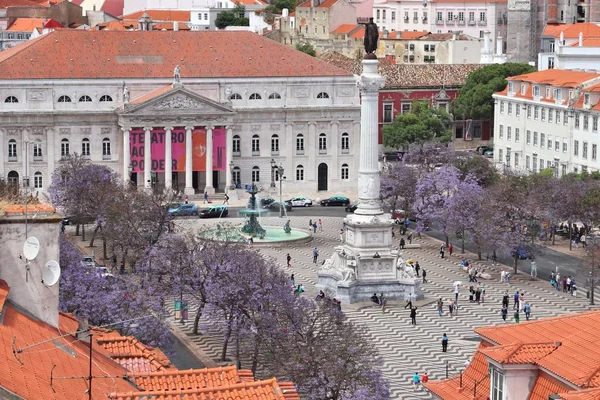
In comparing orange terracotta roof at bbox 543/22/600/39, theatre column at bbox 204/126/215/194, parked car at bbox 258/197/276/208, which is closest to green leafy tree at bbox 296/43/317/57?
orange terracotta roof at bbox 543/22/600/39

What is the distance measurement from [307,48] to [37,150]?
77324 millimetres

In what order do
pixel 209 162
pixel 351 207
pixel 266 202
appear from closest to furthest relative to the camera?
pixel 351 207 → pixel 266 202 → pixel 209 162

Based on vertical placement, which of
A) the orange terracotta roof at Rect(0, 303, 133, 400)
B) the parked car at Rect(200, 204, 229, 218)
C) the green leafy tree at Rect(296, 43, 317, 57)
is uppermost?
the green leafy tree at Rect(296, 43, 317, 57)

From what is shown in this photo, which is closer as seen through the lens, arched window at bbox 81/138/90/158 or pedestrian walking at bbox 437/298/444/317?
pedestrian walking at bbox 437/298/444/317

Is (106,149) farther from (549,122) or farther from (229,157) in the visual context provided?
(549,122)

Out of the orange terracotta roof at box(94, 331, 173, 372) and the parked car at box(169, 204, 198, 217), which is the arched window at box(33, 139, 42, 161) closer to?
the parked car at box(169, 204, 198, 217)

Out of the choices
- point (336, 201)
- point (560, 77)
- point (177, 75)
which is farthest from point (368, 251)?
point (560, 77)

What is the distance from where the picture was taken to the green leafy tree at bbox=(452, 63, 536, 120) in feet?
450

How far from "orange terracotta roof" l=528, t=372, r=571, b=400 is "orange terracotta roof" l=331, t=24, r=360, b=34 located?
166m

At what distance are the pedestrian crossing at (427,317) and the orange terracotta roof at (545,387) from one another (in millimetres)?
27540

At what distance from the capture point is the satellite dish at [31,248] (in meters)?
25.1

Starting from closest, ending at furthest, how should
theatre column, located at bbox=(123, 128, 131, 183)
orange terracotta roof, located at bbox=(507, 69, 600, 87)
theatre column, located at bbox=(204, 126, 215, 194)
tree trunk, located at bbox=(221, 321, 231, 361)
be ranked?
tree trunk, located at bbox=(221, 321, 231, 361)
theatre column, located at bbox=(123, 128, 131, 183)
theatre column, located at bbox=(204, 126, 215, 194)
orange terracotta roof, located at bbox=(507, 69, 600, 87)

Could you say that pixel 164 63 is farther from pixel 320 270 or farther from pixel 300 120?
pixel 320 270

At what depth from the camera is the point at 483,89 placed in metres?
137
